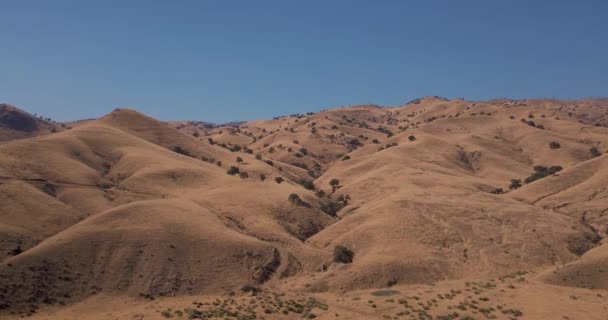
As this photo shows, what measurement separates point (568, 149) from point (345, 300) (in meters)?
114

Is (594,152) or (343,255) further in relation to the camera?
(594,152)

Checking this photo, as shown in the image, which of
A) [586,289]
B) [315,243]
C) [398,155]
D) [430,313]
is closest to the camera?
[430,313]

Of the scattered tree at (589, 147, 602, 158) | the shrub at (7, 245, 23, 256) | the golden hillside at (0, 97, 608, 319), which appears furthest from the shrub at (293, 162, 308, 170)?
the shrub at (7, 245, 23, 256)

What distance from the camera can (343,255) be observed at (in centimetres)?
6066

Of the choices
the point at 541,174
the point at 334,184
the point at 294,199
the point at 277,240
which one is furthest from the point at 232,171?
the point at 541,174

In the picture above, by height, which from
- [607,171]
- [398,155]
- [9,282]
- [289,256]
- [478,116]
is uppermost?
[478,116]

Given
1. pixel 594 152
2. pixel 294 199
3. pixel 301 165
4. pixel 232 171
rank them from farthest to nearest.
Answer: pixel 301 165 < pixel 594 152 < pixel 232 171 < pixel 294 199

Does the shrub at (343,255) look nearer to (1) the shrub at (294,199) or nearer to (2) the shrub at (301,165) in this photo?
(1) the shrub at (294,199)

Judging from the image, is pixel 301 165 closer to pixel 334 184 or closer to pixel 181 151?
pixel 334 184

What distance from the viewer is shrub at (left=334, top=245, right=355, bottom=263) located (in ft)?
197

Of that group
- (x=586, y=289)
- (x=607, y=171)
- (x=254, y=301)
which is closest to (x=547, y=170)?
(x=607, y=171)

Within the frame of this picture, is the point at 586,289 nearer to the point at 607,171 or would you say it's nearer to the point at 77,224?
the point at 607,171

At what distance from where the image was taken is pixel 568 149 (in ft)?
A: 433

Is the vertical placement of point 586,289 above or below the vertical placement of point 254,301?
above
